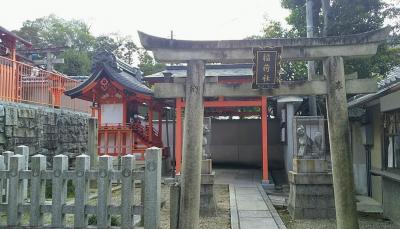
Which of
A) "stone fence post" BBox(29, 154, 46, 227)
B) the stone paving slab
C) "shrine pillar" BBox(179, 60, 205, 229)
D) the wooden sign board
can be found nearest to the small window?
the stone paving slab

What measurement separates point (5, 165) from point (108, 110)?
10584 mm

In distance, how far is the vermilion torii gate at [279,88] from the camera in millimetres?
6160

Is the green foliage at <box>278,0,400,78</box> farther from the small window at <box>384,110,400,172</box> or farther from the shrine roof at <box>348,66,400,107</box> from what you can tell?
the small window at <box>384,110,400,172</box>

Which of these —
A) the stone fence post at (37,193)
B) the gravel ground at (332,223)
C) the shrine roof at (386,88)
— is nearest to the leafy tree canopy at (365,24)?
the shrine roof at (386,88)

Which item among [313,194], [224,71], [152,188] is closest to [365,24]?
[224,71]

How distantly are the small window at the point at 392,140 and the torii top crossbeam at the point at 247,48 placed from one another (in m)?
3.55

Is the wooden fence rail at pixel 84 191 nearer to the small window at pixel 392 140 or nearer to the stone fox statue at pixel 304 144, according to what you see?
the stone fox statue at pixel 304 144

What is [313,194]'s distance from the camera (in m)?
9.52

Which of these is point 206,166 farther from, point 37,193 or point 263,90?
point 37,193

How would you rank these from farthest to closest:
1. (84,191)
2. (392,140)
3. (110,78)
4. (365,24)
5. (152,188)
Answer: (110,78) → (365,24) → (392,140) → (84,191) → (152,188)

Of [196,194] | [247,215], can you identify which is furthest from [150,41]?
[247,215]

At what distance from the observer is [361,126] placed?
1242cm

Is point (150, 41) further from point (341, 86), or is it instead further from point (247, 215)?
point (247, 215)

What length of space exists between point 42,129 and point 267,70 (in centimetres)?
854
